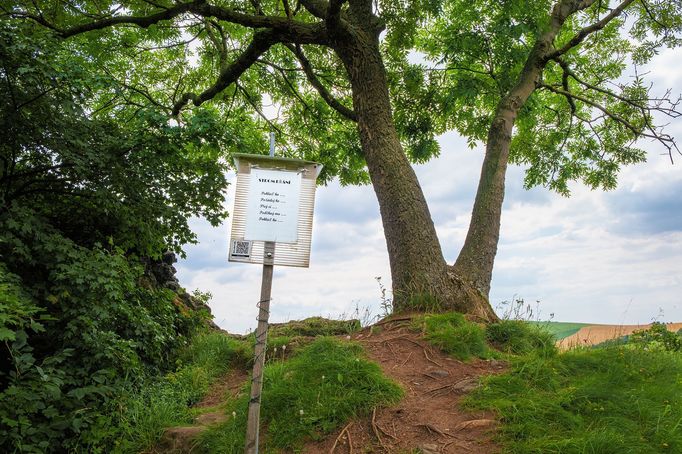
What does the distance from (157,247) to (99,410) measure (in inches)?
119

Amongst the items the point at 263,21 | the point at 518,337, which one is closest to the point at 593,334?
the point at 518,337

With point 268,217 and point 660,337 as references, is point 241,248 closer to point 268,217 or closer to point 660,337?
point 268,217

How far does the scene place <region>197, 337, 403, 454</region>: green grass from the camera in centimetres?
467

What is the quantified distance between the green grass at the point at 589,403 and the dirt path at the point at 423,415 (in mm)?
208

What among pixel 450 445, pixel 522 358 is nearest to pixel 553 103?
pixel 522 358

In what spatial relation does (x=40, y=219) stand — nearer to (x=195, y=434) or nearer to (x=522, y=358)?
(x=195, y=434)

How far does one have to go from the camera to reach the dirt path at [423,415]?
434cm

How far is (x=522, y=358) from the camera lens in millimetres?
5531

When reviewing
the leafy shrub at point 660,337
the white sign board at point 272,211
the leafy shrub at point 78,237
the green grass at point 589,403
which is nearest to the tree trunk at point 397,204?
the green grass at point 589,403

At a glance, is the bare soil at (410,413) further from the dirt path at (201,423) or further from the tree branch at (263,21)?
the tree branch at (263,21)

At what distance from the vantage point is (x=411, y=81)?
33.5 feet

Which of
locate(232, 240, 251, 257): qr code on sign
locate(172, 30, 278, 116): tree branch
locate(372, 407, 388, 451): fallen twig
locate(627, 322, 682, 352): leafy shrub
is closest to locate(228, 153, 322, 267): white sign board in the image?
locate(232, 240, 251, 257): qr code on sign

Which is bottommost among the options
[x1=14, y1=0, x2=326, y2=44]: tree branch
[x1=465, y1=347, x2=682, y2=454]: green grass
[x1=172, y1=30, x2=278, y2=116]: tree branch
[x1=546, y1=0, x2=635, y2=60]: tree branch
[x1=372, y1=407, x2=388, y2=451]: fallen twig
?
[x1=372, y1=407, x2=388, y2=451]: fallen twig

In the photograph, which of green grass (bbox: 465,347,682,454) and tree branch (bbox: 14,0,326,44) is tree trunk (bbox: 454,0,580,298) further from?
tree branch (bbox: 14,0,326,44)
